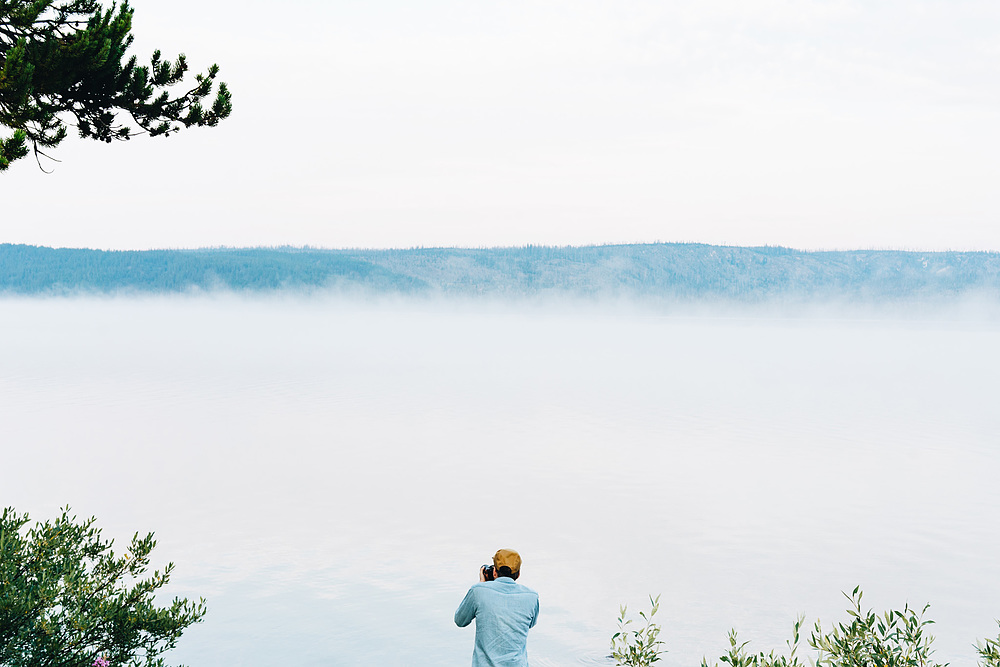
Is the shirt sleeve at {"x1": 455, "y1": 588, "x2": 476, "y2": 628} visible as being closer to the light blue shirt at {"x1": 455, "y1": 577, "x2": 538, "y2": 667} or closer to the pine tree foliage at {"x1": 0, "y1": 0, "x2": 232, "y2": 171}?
the light blue shirt at {"x1": 455, "y1": 577, "x2": 538, "y2": 667}

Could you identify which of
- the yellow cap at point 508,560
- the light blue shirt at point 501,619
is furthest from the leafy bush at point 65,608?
the yellow cap at point 508,560

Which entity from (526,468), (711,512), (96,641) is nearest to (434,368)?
(526,468)

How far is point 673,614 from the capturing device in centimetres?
1309

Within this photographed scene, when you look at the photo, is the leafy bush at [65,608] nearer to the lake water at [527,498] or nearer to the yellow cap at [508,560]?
the yellow cap at [508,560]

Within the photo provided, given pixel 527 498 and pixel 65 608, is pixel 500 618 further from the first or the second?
pixel 527 498

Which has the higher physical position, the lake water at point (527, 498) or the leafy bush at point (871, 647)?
the leafy bush at point (871, 647)

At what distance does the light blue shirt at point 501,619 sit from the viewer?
20.6 feet

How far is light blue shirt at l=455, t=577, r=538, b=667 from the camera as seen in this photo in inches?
248

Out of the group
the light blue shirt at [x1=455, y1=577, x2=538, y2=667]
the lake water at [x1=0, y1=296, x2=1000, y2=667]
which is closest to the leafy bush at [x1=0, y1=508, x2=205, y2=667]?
the light blue shirt at [x1=455, y1=577, x2=538, y2=667]

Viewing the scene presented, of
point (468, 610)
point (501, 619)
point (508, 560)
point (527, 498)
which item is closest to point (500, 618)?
point (501, 619)

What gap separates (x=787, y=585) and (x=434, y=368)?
48.0m

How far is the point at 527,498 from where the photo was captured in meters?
21.4

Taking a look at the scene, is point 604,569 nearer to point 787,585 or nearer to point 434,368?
point 787,585

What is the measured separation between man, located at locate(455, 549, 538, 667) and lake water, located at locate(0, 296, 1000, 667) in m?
4.91
